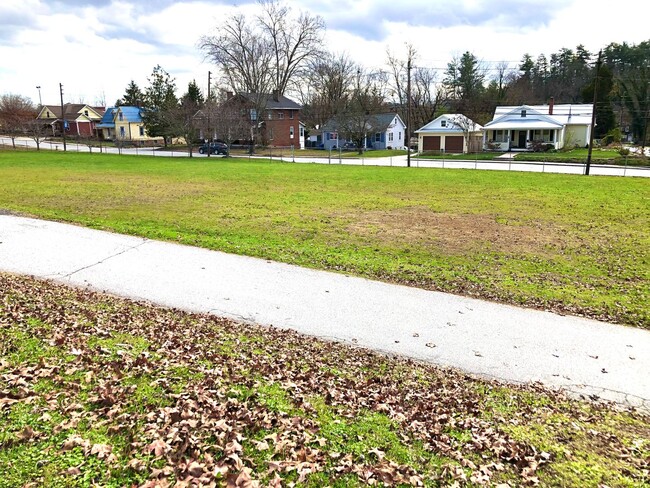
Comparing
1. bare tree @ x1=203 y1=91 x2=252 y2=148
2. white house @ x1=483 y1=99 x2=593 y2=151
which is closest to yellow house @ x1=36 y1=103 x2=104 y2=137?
bare tree @ x1=203 y1=91 x2=252 y2=148

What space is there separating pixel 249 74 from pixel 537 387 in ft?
206

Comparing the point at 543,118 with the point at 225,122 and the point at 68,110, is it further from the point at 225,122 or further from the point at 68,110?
the point at 68,110

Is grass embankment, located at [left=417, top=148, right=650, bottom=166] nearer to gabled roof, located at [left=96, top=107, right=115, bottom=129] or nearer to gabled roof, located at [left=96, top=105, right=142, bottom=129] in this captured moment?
gabled roof, located at [left=96, top=105, right=142, bottom=129]

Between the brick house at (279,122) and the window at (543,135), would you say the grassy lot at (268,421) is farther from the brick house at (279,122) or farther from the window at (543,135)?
the brick house at (279,122)

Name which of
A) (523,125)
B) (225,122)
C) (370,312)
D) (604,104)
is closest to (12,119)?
(225,122)

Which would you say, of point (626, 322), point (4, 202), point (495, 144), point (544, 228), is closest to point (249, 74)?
point (495, 144)

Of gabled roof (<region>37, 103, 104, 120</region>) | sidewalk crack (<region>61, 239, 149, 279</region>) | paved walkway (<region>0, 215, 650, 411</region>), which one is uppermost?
gabled roof (<region>37, 103, 104, 120</region>)

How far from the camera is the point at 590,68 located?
257 feet

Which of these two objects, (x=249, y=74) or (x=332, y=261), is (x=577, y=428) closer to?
(x=332, y=261)

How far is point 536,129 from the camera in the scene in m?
Result: 55.7

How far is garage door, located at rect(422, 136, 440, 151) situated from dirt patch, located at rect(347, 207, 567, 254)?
4600cm

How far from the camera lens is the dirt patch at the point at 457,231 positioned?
462 inches

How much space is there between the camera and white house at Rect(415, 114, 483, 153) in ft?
191

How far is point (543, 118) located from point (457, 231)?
50.9m
